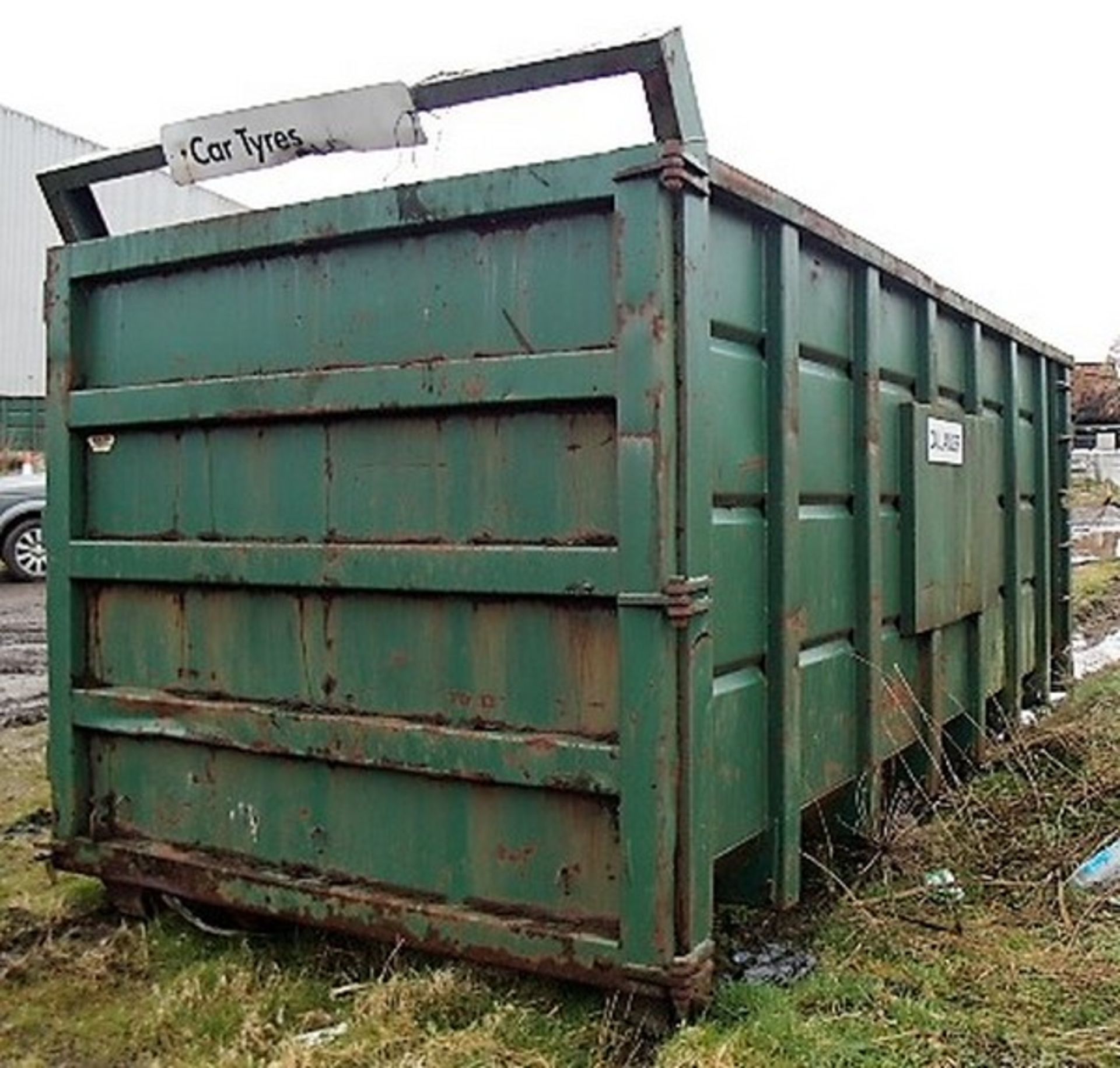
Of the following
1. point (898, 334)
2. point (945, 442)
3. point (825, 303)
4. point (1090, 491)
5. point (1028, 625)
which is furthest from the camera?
point (1090, 491)

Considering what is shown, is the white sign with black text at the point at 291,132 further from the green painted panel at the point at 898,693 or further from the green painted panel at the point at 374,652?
the green painted panel at the point at 898,693

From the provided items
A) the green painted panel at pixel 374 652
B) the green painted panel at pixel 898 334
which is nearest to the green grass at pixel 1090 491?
the green painted panel at pixel 898 334

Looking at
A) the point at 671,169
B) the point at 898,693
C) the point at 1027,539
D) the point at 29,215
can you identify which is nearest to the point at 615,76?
the point at 671,169

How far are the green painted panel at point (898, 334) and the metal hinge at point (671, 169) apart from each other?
1.40 meters

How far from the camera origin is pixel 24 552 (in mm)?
12828

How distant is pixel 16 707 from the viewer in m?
6.91

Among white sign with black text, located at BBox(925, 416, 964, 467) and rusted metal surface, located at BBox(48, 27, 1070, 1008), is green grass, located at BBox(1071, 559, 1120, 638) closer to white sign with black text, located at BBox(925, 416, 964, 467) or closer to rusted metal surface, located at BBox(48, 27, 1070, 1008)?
white sign with black text, located at BBox(925, 416, 964, 467)

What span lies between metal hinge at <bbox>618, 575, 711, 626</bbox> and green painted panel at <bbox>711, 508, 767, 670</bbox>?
0.21m

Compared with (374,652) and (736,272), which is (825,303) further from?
(374,652)

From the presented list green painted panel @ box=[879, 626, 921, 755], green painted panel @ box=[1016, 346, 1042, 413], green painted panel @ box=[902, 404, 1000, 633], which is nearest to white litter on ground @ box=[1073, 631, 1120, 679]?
green painted panel @ box=[1016, 346, 1042, 413]

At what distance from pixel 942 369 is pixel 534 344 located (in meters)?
2.25

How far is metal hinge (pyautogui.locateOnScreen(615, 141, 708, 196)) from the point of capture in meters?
2.67

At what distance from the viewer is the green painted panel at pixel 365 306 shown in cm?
285

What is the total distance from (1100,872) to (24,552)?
456 inches
